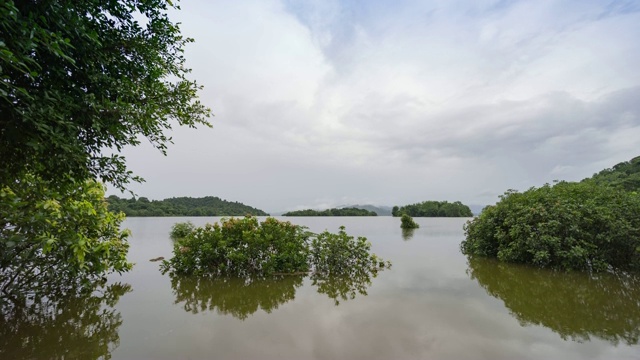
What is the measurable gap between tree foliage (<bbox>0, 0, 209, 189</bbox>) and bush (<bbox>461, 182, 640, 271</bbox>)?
10.7 m

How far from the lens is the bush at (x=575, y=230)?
9023 mm

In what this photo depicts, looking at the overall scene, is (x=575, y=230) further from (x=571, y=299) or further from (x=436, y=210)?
(x=436, y=210)

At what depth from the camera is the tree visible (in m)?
2.82

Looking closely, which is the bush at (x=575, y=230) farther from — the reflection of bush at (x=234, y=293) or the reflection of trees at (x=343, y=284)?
the reflection of bush at (x=234, y=293)

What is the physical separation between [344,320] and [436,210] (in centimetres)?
5027

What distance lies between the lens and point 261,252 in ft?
30.9

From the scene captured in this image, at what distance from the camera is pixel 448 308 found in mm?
6211

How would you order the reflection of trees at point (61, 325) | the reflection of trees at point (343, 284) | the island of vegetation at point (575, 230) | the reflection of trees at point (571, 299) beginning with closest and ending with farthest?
the reflection of trees at point (61, 325) < the reflection of trees at point (571, 299) < the reflection of trees at point (343, 284) < the island of vegetation at point (575, 230)

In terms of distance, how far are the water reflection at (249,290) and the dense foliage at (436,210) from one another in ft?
139

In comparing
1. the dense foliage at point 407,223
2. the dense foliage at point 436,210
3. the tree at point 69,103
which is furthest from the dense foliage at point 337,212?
the tree at point 69,103

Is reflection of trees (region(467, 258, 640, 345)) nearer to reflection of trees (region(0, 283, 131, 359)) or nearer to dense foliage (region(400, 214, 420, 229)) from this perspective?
reflection of trees (region(0, 283, 131, 359))

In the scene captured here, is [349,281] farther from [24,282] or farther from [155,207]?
[155,207]

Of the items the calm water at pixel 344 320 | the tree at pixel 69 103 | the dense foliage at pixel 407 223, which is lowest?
the calm water at pixel 344 320

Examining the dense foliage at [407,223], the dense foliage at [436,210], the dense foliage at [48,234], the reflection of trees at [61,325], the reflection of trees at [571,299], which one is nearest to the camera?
the reflection of trees at [61,325]
